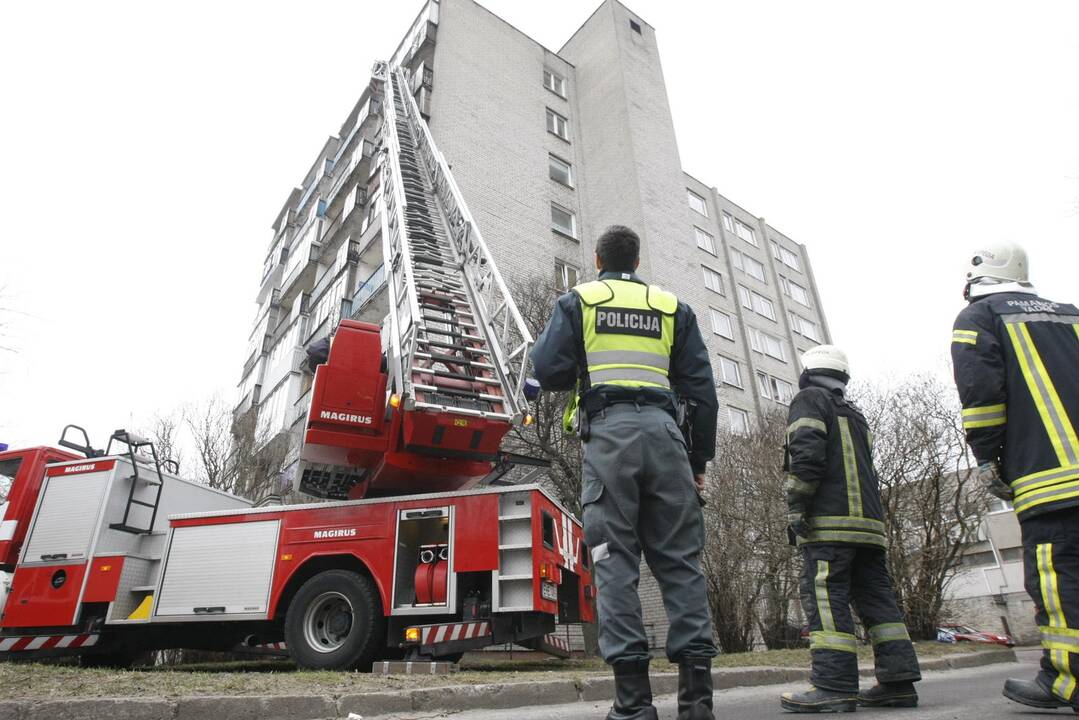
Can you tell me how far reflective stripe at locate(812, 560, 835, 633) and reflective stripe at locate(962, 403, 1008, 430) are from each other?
3.62 ft

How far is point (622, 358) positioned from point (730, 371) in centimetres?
2370

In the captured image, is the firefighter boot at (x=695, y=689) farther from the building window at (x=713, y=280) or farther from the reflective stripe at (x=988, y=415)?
the building window at (x=713, y=280)

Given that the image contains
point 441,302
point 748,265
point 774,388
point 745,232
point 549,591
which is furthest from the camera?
point 745,232

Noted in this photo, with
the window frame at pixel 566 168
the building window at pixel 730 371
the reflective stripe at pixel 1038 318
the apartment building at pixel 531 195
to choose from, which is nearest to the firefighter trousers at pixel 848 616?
the reflective stripe at pixel 1038 318

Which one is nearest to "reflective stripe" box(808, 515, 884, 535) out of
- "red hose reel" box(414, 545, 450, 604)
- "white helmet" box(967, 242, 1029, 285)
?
"white helmet" box(967, 242, 1029, 285)

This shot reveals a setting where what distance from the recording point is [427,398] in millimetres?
6453

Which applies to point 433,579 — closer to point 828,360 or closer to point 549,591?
point 549,591

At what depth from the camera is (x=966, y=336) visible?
10.7 ft

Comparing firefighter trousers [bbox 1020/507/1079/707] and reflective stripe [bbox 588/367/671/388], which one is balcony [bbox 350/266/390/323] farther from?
firefighter trousers [bbox 1020/507/1079/707]

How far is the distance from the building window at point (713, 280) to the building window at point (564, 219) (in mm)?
8061

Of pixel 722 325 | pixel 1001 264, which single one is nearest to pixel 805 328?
pixel 722 325

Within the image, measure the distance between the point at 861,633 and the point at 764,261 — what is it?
84.7 feet

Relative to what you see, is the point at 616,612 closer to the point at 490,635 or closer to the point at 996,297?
the point at 996,297

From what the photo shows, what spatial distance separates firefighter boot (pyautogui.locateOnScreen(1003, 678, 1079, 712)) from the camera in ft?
9.08
